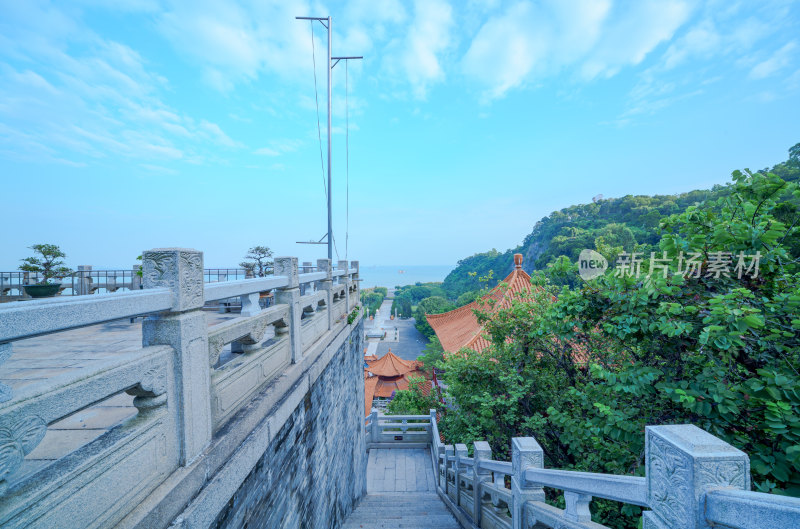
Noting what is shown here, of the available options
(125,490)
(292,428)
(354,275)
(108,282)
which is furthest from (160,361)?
(108,282)

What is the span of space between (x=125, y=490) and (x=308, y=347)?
2503 mm

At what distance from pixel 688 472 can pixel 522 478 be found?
76.5 inches

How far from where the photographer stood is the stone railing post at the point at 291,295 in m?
3.17

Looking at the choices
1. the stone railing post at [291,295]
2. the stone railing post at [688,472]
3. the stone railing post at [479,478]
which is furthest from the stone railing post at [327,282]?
the stone railing post at [688,472]

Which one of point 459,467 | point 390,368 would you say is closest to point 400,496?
point 459,467

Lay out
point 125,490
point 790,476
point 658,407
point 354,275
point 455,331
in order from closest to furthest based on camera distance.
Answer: point 125,490, point 790,476, point 658,407, point 354,275, point 455,331

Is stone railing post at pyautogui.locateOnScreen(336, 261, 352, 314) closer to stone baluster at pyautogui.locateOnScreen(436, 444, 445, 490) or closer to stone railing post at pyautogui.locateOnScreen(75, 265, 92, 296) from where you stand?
stone baluster at pyautogui.locateOnScreen(436, 444, 445, 490)

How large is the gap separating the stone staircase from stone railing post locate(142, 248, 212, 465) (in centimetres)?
454

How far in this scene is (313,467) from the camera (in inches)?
145

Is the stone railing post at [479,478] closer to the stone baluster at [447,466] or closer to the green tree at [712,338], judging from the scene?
the green tree at [712,338]

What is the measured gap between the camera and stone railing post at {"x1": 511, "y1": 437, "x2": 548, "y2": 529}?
296cm

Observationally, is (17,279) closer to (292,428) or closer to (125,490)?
(292,428)

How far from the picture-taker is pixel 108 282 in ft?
22.9

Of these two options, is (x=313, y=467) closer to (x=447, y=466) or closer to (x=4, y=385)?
(x=4, y=385)
